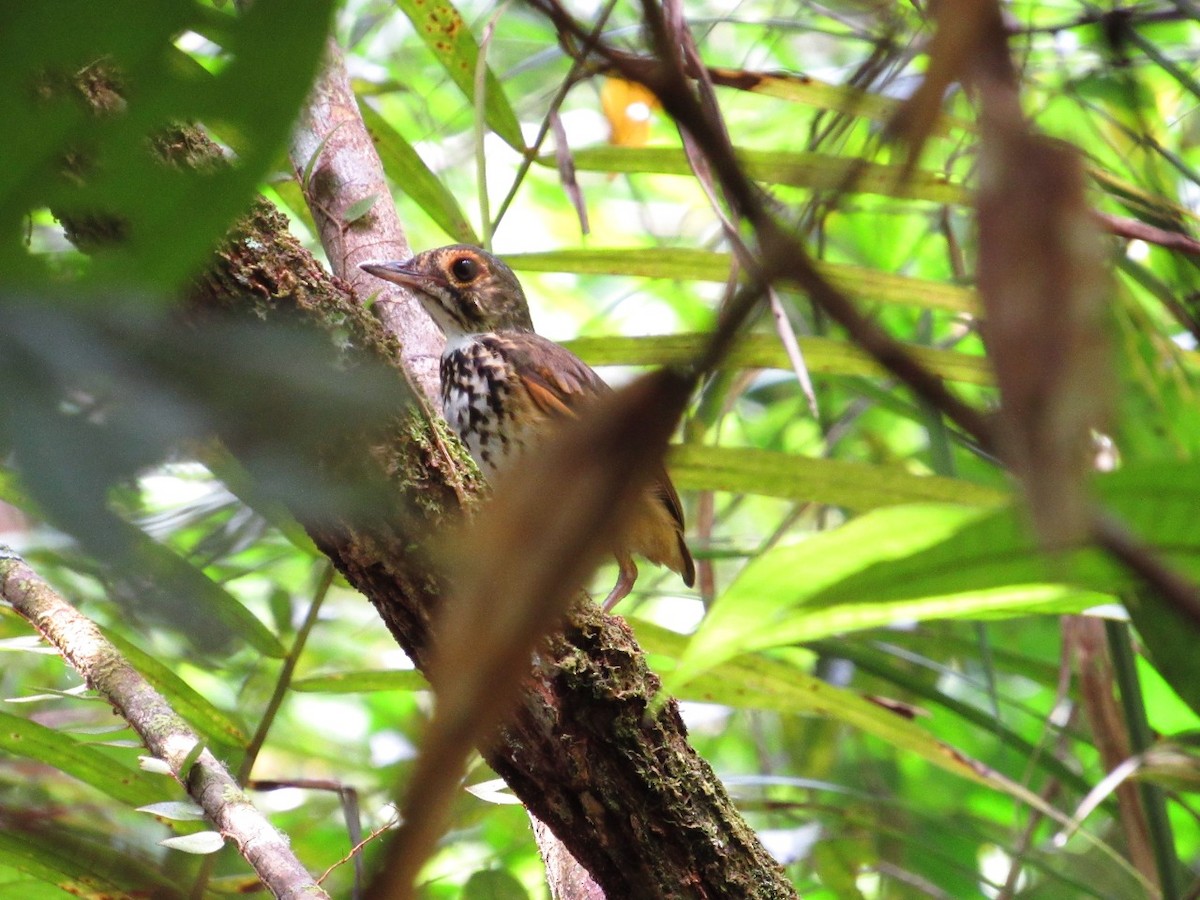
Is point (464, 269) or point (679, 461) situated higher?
point (464, 269)

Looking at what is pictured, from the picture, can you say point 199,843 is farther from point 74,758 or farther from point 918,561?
point 918,561

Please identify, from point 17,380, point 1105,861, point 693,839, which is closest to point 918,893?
point 1105,861

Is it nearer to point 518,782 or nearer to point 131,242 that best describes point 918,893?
point 518,782

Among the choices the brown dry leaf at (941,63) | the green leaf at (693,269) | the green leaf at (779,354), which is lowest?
the brown dry leaf at (941,63)

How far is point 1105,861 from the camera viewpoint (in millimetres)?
3443

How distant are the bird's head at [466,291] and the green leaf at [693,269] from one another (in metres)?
0.26

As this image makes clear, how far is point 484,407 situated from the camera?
3.24 m

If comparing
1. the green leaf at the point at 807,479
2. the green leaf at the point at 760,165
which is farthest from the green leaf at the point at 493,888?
the green leaf at the point at 760,165

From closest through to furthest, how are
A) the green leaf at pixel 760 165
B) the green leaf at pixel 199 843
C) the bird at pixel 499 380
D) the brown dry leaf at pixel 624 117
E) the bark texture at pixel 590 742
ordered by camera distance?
the green leaf at pixel 760 165 → the bark texture at pixel 590 742 → the green leaf at pixel 199 843 → the bird at pixel 499 380 → the brown dry leaf at pixel 624 117

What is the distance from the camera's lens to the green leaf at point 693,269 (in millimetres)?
2650

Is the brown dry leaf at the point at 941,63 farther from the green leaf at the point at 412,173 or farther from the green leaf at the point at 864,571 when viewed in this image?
the green leaf at the point at 412,173

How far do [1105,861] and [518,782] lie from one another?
239cm

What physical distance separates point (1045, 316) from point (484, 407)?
9.37 feet

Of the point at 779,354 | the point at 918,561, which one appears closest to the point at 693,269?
the point at 779,354
